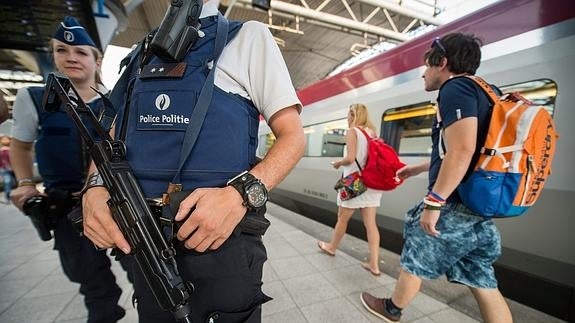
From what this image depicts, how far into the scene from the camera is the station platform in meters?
1.79

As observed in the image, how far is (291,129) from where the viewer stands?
73cm

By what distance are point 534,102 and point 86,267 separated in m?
3.41

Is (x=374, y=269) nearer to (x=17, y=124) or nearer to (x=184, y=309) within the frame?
(x=184, y=309)

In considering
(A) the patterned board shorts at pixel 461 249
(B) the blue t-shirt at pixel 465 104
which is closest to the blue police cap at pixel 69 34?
(B) the blue t-shirt at pixel 465 104

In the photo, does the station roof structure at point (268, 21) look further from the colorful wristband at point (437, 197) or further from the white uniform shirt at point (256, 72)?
the colorful wristband at point (437, 197)

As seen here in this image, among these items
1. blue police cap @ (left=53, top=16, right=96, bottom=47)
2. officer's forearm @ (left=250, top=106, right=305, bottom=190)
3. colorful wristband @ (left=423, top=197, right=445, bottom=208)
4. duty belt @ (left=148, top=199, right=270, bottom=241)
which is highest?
blue police cap @ (left=53, top=16, right=96, bottom=47)

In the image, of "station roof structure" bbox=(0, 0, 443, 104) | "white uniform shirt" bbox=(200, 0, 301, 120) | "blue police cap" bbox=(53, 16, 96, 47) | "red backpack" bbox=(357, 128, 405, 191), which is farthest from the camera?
"station roof structure" bbox=(0, 0, 443, 104)

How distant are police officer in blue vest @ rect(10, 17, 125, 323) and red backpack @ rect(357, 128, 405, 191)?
2.11m

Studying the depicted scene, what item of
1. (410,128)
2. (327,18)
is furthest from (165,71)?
(327,18)

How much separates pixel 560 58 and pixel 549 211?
119 centimetres

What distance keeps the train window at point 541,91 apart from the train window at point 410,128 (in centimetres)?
75

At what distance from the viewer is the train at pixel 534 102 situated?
5.92 ft

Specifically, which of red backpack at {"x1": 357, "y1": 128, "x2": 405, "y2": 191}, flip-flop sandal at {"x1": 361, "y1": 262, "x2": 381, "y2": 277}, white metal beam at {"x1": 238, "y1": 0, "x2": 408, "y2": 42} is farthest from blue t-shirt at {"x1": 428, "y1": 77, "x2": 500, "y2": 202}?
white metal beam at {"x1": 238, "y1": 0, "x2": 408, "y2": 42}

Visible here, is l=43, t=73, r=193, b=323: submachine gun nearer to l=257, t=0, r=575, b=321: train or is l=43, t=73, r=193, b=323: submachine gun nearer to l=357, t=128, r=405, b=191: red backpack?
l=357, t=128, r=405, b=191: red backpack
